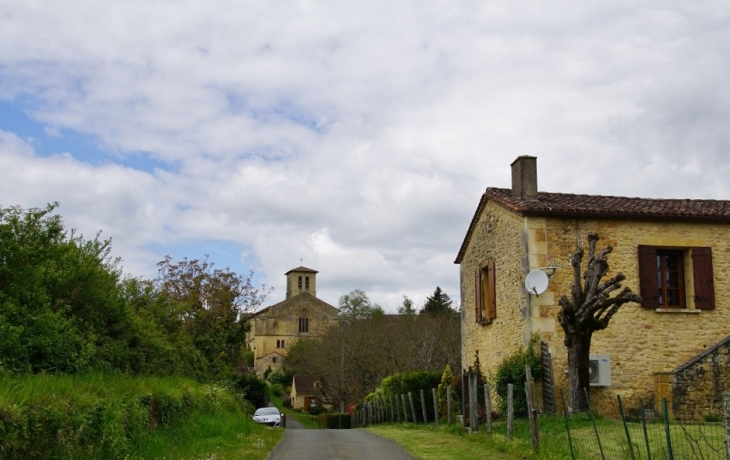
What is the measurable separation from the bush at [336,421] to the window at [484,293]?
2467 cm

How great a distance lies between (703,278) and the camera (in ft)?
66.9

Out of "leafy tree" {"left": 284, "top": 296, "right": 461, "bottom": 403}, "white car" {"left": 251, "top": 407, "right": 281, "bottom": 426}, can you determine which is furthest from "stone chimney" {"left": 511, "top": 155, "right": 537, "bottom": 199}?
"leafy tree" {"left": 284, "top": 296, "right": 461, "bottom": 403}

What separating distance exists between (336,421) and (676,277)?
3183 centimetres

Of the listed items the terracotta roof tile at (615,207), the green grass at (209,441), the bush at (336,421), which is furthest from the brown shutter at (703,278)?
the bush at (336,421)

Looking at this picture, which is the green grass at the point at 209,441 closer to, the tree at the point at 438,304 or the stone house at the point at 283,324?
the tree at the point at 438,304

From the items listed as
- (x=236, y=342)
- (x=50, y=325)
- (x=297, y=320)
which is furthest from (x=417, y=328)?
(x=297, y=320)

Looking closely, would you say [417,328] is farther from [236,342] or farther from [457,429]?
[457,429]

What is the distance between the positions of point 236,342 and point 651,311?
18.7 m

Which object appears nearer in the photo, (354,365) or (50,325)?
(50,325)

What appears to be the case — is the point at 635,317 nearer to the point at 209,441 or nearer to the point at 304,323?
the point at 209,441

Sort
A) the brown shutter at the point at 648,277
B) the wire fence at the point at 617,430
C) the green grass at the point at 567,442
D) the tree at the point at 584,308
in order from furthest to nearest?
the brown shutter at the point at 648,277 < the tree at the point at 584,308 < the green grass at the point at 567,442 < the wire fence at the point at 617,430

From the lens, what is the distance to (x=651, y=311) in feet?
66.3

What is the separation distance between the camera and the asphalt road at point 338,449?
13555 millimetres

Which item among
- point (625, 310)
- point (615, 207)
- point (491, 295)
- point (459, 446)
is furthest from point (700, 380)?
point (459, 446)
